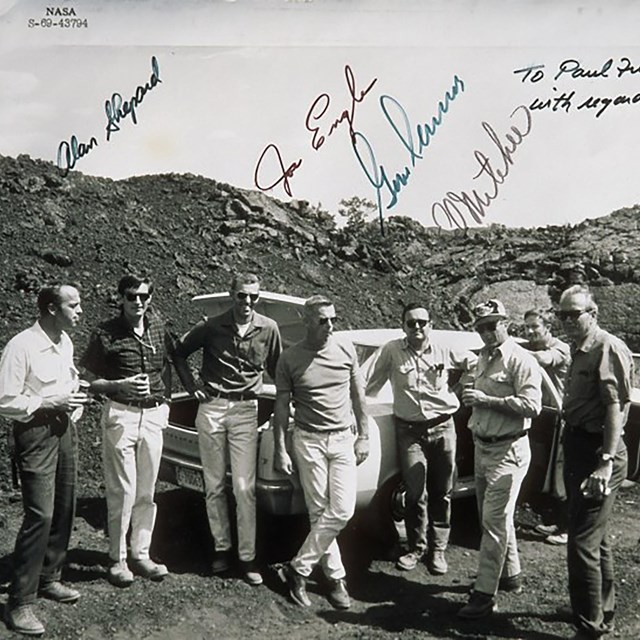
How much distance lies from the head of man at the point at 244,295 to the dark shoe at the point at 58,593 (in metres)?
1.82

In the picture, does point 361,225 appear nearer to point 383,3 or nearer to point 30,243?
point 30,243

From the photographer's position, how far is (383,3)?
6152 millimetres

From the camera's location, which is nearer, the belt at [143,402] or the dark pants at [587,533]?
the dark pants at [587,533]

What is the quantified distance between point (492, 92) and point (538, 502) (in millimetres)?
3650

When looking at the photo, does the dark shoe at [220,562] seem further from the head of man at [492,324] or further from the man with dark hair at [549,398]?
the man with dark hair at [549,398]

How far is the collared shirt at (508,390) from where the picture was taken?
168 inches

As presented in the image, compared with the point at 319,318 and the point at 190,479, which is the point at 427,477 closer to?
the point at 319,318

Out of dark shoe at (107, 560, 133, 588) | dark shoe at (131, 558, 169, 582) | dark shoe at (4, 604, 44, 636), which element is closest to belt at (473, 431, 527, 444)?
dark shoe at (131, 558, 169, 582)

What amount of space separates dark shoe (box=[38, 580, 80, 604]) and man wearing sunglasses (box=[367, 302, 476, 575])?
2.03 metres

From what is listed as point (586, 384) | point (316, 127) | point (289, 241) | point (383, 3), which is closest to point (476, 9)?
point (383, 3)
